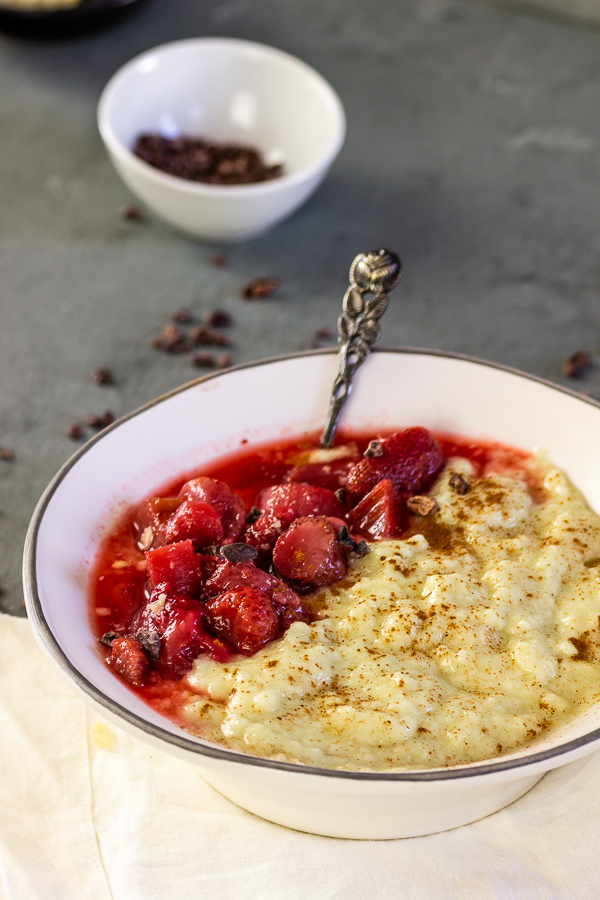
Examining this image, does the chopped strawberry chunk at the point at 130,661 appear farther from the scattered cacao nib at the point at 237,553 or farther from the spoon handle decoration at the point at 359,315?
the spoon handle decoration at the point at 359,315

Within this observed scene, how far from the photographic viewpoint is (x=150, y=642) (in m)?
2.03

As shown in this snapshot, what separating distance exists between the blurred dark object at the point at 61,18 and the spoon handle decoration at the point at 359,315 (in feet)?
9.14

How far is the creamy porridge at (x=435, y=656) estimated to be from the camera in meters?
1.89

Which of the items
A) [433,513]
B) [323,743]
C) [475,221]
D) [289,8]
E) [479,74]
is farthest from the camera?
[289,8]

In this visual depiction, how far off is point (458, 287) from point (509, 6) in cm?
261

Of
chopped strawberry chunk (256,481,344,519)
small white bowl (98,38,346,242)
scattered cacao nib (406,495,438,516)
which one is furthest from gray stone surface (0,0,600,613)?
scattered cacao nib (406,495,438,516)

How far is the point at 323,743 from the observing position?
187 cm

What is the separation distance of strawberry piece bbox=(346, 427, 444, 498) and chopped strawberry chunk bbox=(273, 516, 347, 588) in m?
0.26

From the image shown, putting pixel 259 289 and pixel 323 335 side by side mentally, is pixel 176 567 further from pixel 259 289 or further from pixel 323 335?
pixel 259 289

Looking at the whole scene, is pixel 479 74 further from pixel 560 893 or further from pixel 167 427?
pixel 560 893

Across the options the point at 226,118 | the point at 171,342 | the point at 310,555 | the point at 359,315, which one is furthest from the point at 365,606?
the point at 226,118

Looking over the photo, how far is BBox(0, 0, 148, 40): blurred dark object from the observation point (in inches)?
177

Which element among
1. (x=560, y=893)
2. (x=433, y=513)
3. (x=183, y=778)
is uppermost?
(x=433, y=513)

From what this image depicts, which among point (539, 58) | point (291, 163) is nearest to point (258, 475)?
point (291, 163)
